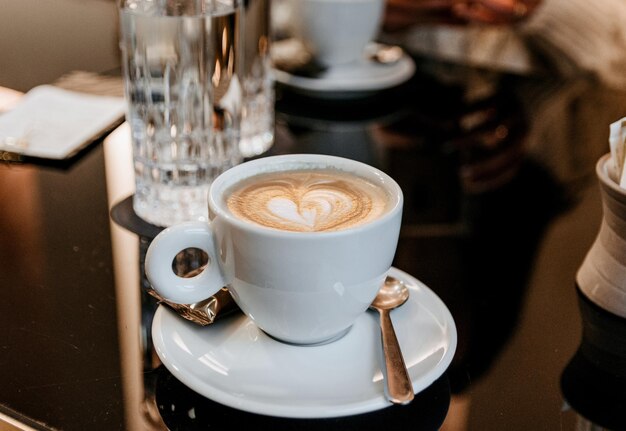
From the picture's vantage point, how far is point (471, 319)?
596 mm

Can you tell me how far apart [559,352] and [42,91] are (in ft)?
2.26

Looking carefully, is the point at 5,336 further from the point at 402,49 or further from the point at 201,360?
the point at 402,49

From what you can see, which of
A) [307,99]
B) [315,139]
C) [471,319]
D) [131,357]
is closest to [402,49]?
[307,99]

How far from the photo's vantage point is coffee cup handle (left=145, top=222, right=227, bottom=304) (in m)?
0.50

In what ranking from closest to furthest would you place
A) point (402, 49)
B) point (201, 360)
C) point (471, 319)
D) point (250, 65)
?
point (201, 360)
point (471, 319)
point (250, 65)
point (402, 49)

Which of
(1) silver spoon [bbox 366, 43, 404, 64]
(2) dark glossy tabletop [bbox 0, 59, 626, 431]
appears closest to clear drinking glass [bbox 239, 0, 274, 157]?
(2) dark glossy tabletop [bbox 0, 59, 626, 431]

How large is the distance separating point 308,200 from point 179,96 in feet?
0.82

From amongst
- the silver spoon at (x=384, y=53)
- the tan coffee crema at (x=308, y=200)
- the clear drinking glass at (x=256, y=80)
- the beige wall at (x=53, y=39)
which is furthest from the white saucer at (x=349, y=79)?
the tan coffee crema at (x=308, y=200)

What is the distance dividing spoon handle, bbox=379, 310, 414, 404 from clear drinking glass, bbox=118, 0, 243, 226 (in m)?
0.28

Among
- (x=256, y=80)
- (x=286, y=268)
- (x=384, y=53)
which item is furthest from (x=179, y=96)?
(x=384, y=53)

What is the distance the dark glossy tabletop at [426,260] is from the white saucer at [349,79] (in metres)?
0.01

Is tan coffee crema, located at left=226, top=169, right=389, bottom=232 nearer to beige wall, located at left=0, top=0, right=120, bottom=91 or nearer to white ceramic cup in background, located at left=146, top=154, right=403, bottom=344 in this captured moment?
white ceramic cup in background, located at left=146, top=154, right=403, bottom=344

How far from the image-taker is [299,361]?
50 centimetres

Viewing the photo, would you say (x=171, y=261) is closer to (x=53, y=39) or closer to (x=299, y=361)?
(x=299, y=361)
